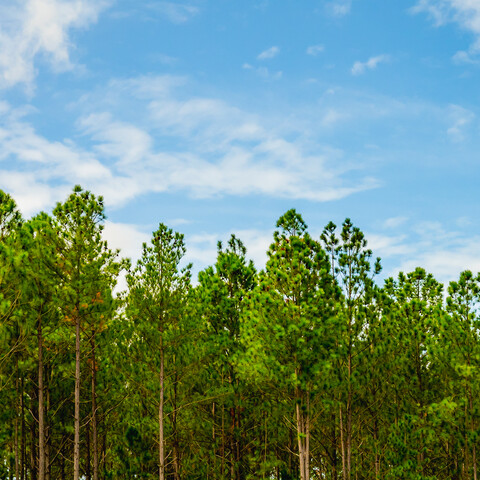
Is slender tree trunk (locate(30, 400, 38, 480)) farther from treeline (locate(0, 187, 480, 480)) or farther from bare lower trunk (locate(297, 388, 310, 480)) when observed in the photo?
bare lower trunk (locate(297, 388, 310, 480))

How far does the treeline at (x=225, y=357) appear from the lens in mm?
16219

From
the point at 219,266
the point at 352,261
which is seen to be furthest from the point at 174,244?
the point at 352,261

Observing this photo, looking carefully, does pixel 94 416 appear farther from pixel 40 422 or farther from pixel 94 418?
pixel 40 422

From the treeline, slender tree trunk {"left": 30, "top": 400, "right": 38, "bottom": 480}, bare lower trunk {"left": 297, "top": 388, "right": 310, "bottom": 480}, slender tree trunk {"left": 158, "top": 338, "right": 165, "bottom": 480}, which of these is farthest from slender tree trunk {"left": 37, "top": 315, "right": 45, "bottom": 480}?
bare lower trunk {"left": 297, "top": 388, "right": 310, "bottom": 480}

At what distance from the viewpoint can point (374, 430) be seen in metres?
21.0

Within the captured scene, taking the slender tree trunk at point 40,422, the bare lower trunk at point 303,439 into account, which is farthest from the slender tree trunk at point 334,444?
the slender tree trunk at point 40,422

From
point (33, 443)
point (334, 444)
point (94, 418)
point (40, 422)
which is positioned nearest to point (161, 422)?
point (94, 418)

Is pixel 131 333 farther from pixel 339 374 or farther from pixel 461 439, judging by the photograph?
pixel 461 439

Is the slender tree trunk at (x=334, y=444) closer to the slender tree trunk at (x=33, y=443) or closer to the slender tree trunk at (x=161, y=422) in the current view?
the slender tree trunk at (x=161, y=422)

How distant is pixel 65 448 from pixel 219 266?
10517 mm

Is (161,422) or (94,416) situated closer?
(94,416)

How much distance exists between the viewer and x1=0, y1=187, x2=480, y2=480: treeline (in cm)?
1622

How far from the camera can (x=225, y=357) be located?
795 inches

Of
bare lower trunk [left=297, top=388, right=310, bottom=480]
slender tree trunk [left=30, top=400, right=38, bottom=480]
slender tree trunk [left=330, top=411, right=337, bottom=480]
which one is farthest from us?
slender tree trunk [left=330, top=411, right=337, bottom=480]
